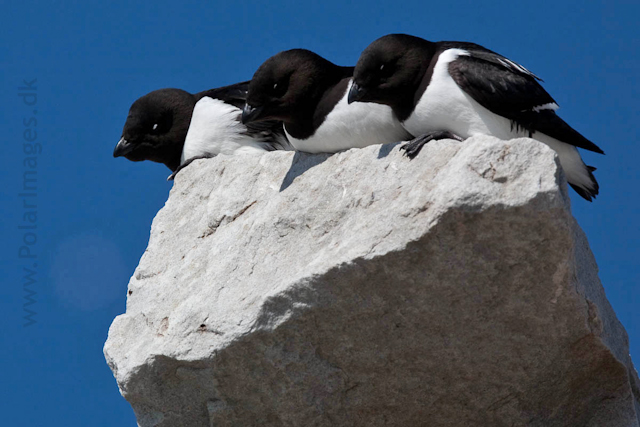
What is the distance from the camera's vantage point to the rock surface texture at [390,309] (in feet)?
15.7

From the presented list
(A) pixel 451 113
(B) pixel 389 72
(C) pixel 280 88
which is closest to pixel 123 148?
(C) pixel 280 88

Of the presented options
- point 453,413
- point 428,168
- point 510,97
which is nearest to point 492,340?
point 453,413

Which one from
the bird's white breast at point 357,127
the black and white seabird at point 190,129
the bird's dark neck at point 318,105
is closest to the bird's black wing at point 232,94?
the black and white seabird at point 190,129

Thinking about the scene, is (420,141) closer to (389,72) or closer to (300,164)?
(389,72)

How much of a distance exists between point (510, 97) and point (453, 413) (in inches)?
83.2

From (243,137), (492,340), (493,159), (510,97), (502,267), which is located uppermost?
(243,137)

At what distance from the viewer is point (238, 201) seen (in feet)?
21.8

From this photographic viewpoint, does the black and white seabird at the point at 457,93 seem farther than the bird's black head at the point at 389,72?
No

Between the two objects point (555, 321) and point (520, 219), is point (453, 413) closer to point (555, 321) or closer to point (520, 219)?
point (555, 321)

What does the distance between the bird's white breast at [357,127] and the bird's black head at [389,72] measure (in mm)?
298

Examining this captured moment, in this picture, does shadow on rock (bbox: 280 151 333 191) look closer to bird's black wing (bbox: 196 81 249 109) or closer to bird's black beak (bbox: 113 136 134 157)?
bird's black wing (bbox: 196 81 249 109)

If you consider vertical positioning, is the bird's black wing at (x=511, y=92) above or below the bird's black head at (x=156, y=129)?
below

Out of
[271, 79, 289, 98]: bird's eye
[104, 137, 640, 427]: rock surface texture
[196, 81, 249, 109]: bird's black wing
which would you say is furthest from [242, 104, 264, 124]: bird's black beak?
[196, 81, 249, 109]: bird's black wing

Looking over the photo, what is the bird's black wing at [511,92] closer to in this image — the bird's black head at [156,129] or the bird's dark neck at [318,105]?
the bird's dark neck at [318,105]
